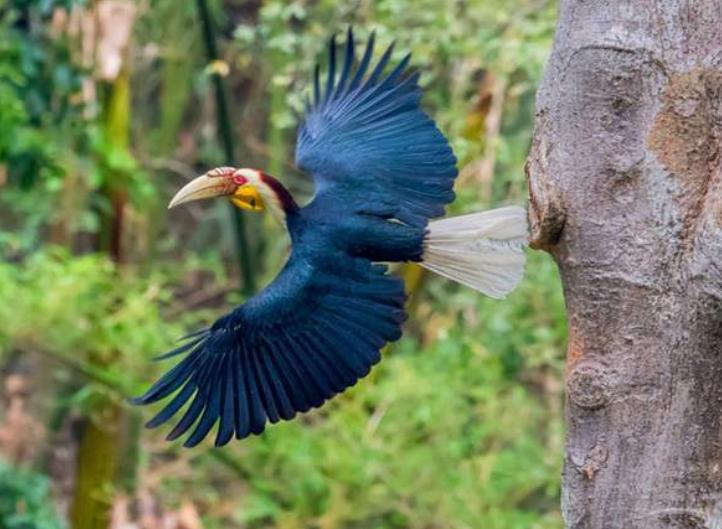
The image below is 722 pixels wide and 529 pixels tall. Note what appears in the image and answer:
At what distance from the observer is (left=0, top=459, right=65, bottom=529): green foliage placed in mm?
4664

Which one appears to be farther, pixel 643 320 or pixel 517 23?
pixel 517 23

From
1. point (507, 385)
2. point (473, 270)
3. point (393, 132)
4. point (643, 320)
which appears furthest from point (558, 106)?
point (507, 385)

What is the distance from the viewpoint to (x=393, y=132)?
10.0 feet

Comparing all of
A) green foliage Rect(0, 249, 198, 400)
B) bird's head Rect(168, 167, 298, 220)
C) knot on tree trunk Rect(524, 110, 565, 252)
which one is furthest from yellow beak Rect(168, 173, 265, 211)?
green foliage Rect(0, 249, 198, 400)

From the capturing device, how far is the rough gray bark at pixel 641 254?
2.10 metres

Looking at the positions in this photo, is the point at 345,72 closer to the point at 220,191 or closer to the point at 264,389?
the point at 220,191

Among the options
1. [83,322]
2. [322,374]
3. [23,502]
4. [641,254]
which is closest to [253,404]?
[322,374]

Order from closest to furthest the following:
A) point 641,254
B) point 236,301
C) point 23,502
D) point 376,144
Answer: point 641,254 < point 376,144 < point 23,502 < point 236,301

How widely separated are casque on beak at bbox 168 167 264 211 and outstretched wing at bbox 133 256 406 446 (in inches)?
5.5

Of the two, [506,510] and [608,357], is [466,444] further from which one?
[608,357]

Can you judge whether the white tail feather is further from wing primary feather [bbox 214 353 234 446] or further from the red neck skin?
wing primary feather [bbox 214 353 234 446]

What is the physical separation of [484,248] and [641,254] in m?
0.69

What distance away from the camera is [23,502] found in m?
4.83

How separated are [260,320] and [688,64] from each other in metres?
1.00
